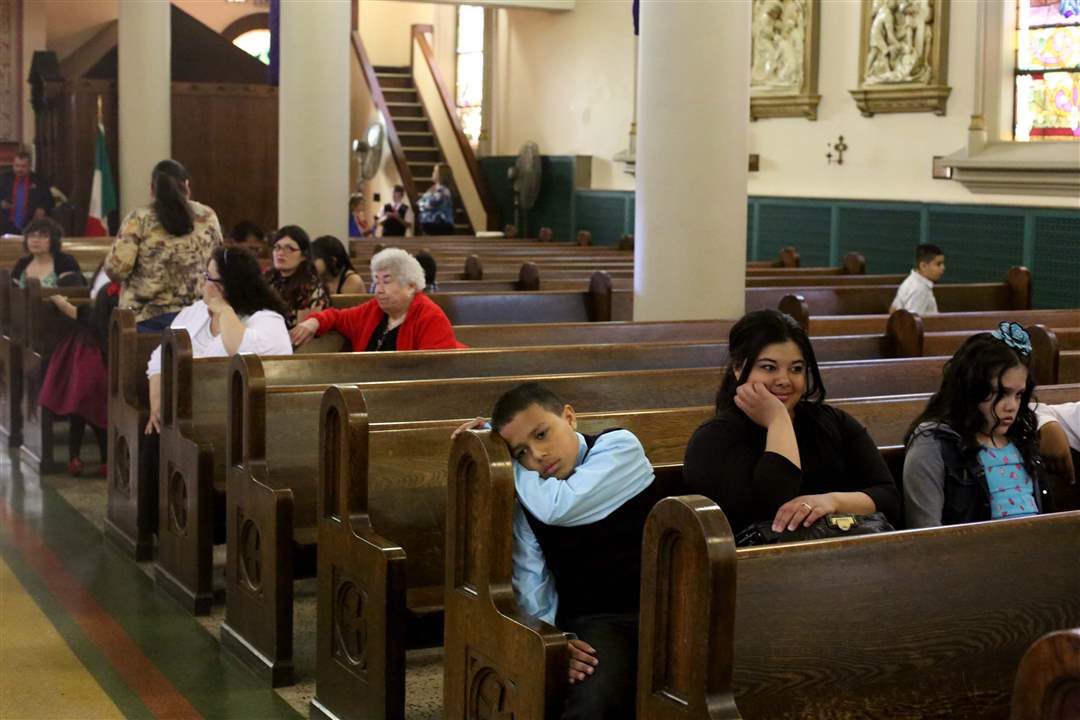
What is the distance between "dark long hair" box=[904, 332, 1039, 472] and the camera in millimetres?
3826

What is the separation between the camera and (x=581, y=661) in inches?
125

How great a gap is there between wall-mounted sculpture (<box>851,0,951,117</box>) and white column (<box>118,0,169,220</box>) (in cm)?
657

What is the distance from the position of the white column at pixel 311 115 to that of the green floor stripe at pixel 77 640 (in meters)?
4.06

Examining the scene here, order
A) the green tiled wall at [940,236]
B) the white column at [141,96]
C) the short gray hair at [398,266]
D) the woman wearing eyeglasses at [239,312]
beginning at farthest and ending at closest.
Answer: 1. the white column at [141,96]
2. the green tiled wall at [940,236]
3. the short gray hair at [398,266]
4. the woman wearing eyeglasses at [239,312]

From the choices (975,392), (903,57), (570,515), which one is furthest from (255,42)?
(570,515)

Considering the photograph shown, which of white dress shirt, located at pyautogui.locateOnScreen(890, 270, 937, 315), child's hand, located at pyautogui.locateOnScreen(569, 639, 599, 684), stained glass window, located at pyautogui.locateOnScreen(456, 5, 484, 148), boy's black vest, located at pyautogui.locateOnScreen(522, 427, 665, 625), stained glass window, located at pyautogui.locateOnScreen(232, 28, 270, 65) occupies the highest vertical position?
stained glass window, located at pyautogui.locateOnScreen(232, 28, 270, 65)

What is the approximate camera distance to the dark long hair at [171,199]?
272 inches

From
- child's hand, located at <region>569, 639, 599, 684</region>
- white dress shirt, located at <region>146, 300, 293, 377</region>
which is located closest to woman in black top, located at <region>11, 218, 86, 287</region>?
white dress shirt, located at <region>146, 300, 293, 377</region>

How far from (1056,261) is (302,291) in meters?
6.14

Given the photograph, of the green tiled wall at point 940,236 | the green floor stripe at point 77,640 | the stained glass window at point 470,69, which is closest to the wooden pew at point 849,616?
the green floor stripe at point 77,640

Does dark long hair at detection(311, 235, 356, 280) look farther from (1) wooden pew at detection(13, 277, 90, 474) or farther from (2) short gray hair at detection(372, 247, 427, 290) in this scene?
(2) short gray hair at detection(372, 247, 427, 290)

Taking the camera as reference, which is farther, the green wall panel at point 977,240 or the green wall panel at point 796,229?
the green wall panel at point 796,229

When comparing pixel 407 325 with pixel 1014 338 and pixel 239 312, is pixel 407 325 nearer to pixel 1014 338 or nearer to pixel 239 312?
pixel 239 312

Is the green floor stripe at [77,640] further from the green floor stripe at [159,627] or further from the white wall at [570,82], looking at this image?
the white wall at [570,82]
